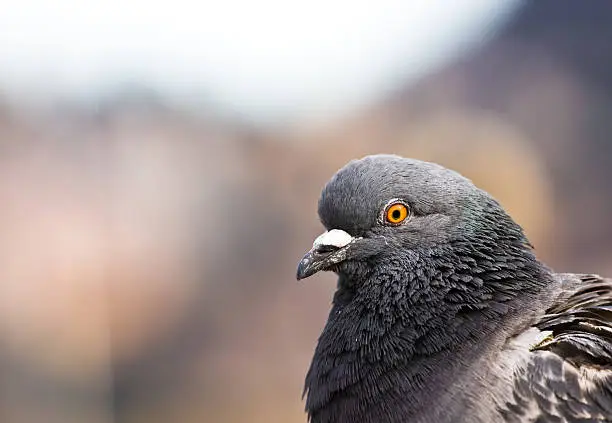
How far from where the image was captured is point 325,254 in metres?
2.98

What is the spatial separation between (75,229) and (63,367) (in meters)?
1.53

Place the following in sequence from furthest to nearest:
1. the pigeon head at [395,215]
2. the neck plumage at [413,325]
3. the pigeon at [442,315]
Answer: the pigeon head at [395,215], the neck plumage at [413,325], the pigeon at [442,315]

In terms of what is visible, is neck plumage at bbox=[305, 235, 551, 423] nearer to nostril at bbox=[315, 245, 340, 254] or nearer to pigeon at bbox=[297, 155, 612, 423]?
pigeon at bbox=[297, 155, 612, 423]

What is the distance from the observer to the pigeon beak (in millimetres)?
2945

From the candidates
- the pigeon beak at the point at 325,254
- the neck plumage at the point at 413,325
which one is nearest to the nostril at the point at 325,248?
the pigeon beak at the point at 325,254

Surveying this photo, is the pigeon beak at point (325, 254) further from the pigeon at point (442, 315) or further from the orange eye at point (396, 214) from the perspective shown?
the orange eye at point (396, 214)

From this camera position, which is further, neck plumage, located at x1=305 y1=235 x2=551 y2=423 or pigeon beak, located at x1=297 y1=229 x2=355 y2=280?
pigeon beak, located at x1=297 y1=229 x2=355 y2=280

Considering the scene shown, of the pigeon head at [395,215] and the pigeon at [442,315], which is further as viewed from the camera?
the pigeon head at [395,215]

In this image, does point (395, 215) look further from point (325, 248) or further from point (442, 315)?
point (442, 315)

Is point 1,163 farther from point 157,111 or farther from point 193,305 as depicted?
point 193,305

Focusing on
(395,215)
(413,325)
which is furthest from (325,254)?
(413,325)

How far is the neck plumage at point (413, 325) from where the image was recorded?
2.54 metres

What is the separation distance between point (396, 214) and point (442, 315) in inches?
20.6

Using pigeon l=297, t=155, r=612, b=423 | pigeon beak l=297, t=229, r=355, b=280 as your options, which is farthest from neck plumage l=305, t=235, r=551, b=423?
pigeon beak l=297, t=229, r=355, b=280
